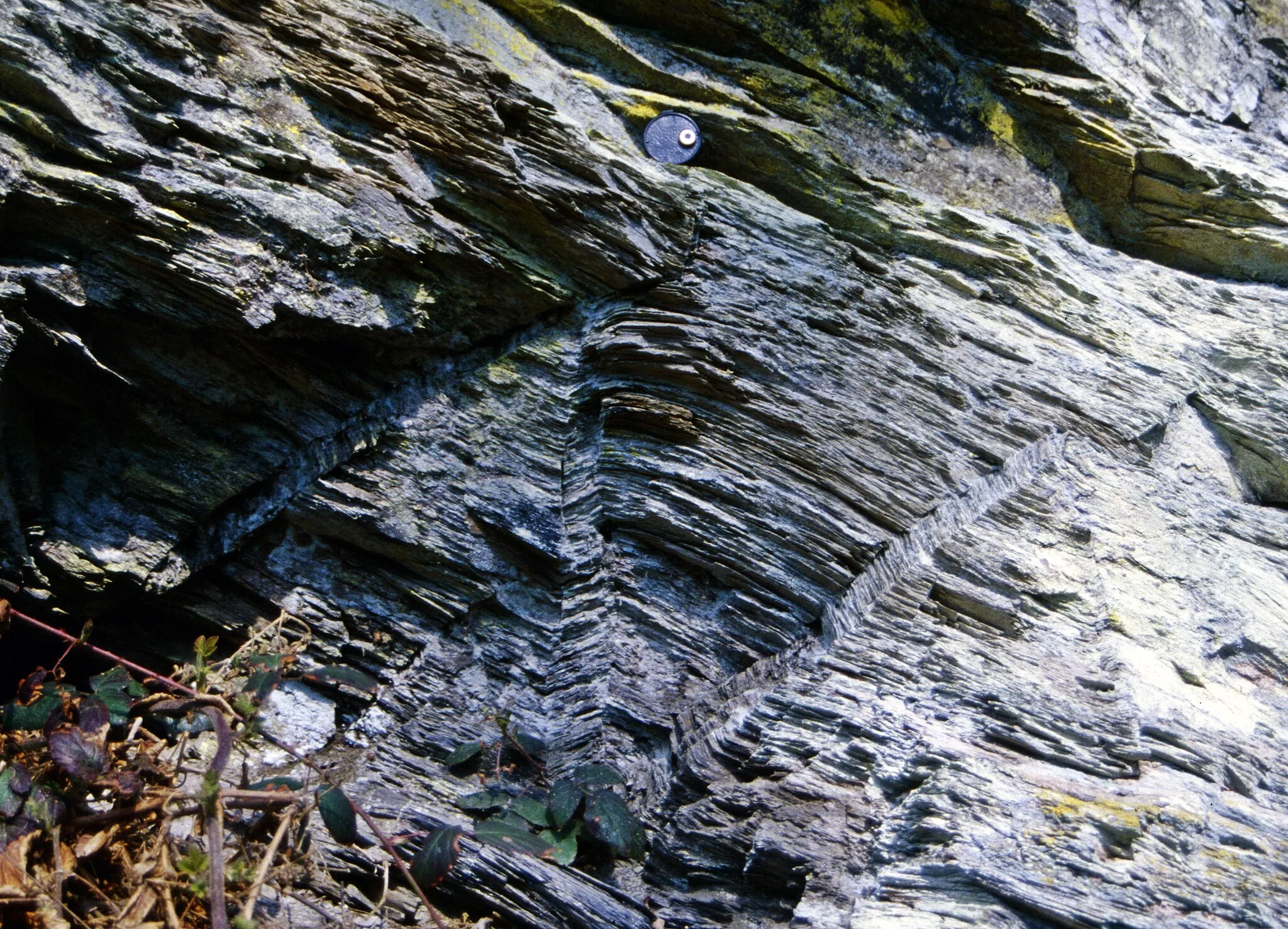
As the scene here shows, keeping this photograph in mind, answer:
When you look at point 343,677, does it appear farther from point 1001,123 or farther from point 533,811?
point 1001,123

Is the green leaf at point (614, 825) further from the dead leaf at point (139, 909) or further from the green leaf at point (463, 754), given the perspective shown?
the dead leaf at point (139, 909)

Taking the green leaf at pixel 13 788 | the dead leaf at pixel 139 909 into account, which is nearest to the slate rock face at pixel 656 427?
the dead leaf at pixel 139 909

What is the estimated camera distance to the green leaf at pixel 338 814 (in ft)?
11.1

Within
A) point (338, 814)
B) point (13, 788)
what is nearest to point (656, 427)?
point (338, 814)

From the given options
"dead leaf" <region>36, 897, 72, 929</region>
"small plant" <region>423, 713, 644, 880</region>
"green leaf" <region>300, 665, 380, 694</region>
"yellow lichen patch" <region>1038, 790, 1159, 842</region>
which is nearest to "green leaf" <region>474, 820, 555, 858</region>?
"small plant" <region>423, 713, 644, 880</region>

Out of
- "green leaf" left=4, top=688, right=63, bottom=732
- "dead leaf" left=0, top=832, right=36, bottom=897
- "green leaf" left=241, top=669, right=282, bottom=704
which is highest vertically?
"green leaf" left=241, top=669, right=282, bottom=704

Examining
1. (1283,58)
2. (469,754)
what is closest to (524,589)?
(469,754)

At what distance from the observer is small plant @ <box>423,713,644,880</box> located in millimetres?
3650

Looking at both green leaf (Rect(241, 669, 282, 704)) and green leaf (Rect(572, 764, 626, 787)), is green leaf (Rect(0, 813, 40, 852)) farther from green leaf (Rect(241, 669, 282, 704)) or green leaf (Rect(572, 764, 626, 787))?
green leaf (Rect(572, 764, 626, 787))

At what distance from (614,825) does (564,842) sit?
0.21m

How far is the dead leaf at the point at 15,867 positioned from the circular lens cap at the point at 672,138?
13.3ft

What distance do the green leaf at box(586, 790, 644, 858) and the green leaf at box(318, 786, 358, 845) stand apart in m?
0.95

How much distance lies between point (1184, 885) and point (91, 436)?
Result: 188 inches

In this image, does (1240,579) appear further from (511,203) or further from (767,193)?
(511,203)
